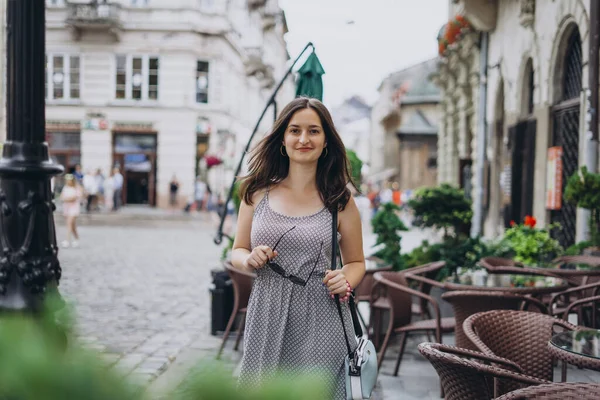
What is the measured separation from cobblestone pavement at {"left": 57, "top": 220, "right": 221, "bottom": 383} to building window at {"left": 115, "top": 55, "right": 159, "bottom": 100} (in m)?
15.3

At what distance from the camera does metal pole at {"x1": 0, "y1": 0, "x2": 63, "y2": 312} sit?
167 inches

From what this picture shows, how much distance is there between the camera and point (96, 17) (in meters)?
33.6

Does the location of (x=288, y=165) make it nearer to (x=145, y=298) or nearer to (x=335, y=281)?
(x=335, y=281)

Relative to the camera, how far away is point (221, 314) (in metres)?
7.30

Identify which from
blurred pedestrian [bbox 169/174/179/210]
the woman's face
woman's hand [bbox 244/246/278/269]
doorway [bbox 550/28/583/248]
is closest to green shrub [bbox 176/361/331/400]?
woman's hand [bbox 244/246/278/269]

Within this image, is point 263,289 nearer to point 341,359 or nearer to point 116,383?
point 341,359

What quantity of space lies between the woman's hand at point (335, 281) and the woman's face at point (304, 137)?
1.69ft

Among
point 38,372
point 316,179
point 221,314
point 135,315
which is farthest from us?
point 135,315

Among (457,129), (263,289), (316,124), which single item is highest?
(457,129)

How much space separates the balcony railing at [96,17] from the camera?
33594mm

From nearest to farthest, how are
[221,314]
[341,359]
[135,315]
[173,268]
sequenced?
[341,359] < [221,314] < [135,315] < [173,268]

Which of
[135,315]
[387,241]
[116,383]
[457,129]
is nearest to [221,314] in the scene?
[135,315]

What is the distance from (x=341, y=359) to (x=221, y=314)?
4423 millimetres

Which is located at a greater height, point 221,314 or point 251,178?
point 251,178
